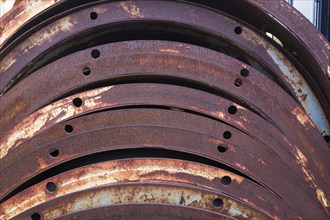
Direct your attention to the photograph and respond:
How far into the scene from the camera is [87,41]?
4.67 ft

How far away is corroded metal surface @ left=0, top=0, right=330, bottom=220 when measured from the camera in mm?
1217

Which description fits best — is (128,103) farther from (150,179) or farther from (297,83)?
(297,83)

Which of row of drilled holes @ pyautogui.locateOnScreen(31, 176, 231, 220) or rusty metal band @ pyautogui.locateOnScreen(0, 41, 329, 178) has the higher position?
rusty metal band @ pyautogui.locateOnScreen(0, 41, 329, 178)

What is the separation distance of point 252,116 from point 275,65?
7.7 inches

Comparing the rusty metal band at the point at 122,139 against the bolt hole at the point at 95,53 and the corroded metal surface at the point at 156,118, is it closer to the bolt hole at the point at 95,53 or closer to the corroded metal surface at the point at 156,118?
the corroded metal surface at the point at 156,118

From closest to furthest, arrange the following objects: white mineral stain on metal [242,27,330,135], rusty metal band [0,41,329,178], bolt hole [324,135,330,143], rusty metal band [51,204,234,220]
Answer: rusty metal band [51,204,234,220] → rusty metal band [0,41,329,178] → white mineral stain on metal [242,27,330,135] → bolt hole [324,135,330,143]

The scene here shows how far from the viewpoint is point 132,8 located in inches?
53.2

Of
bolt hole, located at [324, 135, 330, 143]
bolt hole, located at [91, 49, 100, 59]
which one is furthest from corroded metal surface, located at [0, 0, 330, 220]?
bolt hole, located at [324, 135, 330, 143]

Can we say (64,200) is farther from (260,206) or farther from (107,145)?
(260,206)

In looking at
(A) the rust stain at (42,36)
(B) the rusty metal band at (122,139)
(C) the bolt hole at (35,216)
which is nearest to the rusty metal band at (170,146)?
(B) the rusty metal band at (122,139)

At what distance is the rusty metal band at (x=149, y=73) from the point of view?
129 cm

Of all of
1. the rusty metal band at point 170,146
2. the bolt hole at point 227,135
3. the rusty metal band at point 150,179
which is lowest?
the rusty metal band at point 150,179

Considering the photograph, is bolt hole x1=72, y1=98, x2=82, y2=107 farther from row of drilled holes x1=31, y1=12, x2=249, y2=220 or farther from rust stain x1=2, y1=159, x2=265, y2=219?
rust stain x1=2, y1=159, x2=265, y2=219

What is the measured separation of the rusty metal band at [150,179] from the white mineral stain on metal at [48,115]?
0.41 feet
